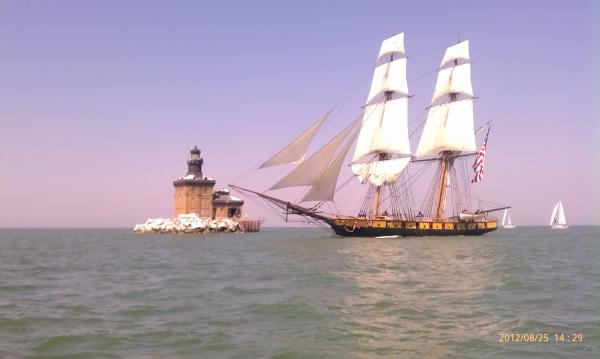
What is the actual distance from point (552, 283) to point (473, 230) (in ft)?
142

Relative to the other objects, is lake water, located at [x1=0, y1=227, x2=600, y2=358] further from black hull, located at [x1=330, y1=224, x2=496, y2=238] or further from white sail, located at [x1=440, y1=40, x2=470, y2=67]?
white sail, located at [x1=440, y1=40, x2=470, y2=67]

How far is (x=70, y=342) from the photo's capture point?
29.8ft

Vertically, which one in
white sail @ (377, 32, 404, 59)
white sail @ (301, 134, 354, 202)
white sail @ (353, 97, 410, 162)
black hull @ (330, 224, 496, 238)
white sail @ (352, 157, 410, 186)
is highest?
white sail @ (377, 32, 404, 59)

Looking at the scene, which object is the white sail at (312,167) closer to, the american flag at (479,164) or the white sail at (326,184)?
the white sail at (326,184)

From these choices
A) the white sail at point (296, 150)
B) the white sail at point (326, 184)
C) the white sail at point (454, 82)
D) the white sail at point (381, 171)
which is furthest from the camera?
the white sail at point (454, 82)

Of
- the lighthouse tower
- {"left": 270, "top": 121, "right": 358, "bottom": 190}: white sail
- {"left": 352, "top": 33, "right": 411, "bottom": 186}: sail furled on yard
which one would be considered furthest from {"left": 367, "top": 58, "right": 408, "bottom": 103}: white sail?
the lighthouse tower

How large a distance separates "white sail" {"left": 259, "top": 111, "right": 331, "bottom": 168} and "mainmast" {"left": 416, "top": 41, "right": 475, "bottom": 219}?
73.2 ft

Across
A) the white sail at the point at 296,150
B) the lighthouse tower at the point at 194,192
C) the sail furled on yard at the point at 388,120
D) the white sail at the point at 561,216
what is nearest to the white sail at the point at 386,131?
the sail furled on yard at the point at 388,120

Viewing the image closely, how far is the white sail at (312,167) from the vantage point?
42.3 meters

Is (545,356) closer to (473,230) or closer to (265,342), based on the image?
(265,342)

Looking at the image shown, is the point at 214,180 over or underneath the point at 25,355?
over

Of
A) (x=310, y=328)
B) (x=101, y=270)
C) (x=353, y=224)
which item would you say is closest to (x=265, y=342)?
(x=310, y=328)

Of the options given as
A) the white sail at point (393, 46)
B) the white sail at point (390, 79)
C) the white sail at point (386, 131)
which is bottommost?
the white sail at point (386, 131)

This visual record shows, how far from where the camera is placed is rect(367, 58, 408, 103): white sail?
58.0 meters
